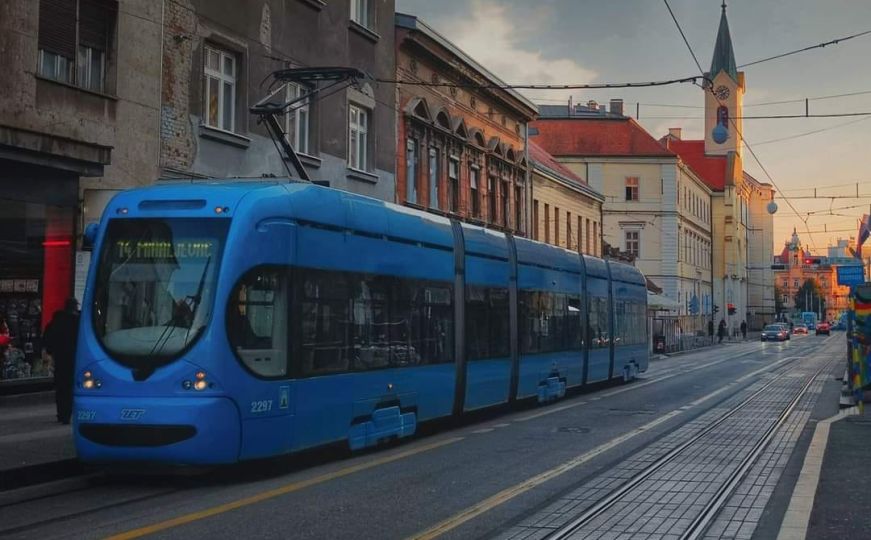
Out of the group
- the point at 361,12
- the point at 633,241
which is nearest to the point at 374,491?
the point at 361,12

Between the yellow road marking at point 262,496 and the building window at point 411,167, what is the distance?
679 inches

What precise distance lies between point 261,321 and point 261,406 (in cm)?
87

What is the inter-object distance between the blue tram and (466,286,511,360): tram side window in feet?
3.90

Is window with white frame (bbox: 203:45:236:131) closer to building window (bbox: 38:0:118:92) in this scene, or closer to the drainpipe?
building window (bbox: 38:0:118:92)

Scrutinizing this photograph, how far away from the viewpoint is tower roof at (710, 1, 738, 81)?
95.7m

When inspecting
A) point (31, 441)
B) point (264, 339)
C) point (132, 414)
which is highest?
point (264, 339)

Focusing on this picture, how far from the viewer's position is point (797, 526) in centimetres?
872

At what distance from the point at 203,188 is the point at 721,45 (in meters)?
91.6

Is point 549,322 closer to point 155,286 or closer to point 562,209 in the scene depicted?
point 155,286

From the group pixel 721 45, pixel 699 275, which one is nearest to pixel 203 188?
pixel 699 275

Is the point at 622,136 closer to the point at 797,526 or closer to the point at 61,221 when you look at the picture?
the point at 61,221

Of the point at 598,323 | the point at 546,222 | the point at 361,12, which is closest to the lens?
the point at 598,323

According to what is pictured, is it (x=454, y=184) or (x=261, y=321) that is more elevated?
(x=454, y=184)

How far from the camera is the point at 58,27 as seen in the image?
17.2m
